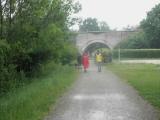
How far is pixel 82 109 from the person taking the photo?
38.4 feet

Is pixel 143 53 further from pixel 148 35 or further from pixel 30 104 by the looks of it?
pixel 30 104

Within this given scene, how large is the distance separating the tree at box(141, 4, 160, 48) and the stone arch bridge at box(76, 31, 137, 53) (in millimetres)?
7269

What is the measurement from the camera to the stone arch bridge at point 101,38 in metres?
80.3

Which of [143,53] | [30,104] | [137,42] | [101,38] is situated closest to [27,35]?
[30,104]

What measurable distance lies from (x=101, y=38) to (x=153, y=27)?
1345 cm

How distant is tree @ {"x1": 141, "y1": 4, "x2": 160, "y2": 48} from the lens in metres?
69.9

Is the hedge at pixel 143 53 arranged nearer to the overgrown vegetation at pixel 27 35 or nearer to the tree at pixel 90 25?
the overgrown vegetation at pixel 27 35

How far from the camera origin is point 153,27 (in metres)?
70.9

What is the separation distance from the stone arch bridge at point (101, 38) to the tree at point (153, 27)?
727 cm

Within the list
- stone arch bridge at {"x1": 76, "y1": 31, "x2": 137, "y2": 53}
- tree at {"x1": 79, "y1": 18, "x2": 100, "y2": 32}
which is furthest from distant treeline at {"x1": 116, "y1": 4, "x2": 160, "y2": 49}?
tree at {"x1": 79, "y1": 18, "x2": 100, "y2": 32}

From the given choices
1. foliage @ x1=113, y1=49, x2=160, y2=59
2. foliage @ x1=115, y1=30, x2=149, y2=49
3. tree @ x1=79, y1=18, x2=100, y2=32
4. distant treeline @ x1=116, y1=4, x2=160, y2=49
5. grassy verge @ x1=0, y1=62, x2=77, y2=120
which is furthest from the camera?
tree @ x1=79, y1=18, x2=100, y2=32

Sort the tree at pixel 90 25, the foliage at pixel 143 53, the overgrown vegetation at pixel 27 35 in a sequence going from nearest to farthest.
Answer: the overgrown vegetation at pixel 27 35 < the foliage at pixel 143 53 < the tree at pixel 90 25

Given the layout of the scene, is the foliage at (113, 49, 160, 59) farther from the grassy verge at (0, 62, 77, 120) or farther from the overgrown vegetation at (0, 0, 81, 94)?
the grassy verge at (0, 62, 77, 120)

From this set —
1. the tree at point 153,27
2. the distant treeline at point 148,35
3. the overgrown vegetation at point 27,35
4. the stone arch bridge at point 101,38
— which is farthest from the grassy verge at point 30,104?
the stone arch bridge at point 101,38
